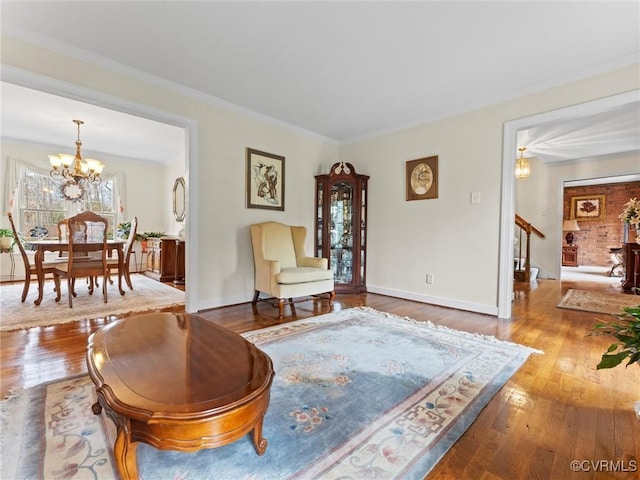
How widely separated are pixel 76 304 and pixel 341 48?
3855mm

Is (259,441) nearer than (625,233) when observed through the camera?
Yes

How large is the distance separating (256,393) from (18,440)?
1095 mm

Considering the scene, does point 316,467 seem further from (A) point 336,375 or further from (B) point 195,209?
(B) point 195,209

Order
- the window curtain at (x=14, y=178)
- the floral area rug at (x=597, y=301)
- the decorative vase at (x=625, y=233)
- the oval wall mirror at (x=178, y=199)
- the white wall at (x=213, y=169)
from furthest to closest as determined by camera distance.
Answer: the decorative vase at (x=625, y=233)
the oval wall mirror at (x=178, y=199)
the window curtain at (x=14, y=178)
the floral area rug at (x=597, y=301)
the white wall at (x=213, y=169)

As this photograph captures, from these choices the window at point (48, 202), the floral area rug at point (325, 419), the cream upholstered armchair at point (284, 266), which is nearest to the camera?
the floral area rug at point (325, 419)

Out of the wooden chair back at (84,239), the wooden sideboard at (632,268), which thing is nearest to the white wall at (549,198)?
the wooden sideboard at (632,268)

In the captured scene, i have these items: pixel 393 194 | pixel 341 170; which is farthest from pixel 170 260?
pixel 393 194

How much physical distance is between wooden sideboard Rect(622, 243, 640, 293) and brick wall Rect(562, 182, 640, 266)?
11.3ft

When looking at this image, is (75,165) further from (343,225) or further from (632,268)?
(632,268)

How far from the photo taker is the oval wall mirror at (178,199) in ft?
19.4

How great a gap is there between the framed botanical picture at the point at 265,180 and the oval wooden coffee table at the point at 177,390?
8.53 feet

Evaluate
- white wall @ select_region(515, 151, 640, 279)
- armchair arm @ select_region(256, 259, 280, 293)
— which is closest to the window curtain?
armchair arm @ select_region(256, 259, 280, 293)

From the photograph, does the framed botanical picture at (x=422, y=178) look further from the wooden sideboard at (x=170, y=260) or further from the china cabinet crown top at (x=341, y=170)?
the wooden sideboard at (x=170, y=260)

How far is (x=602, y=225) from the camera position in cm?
825
